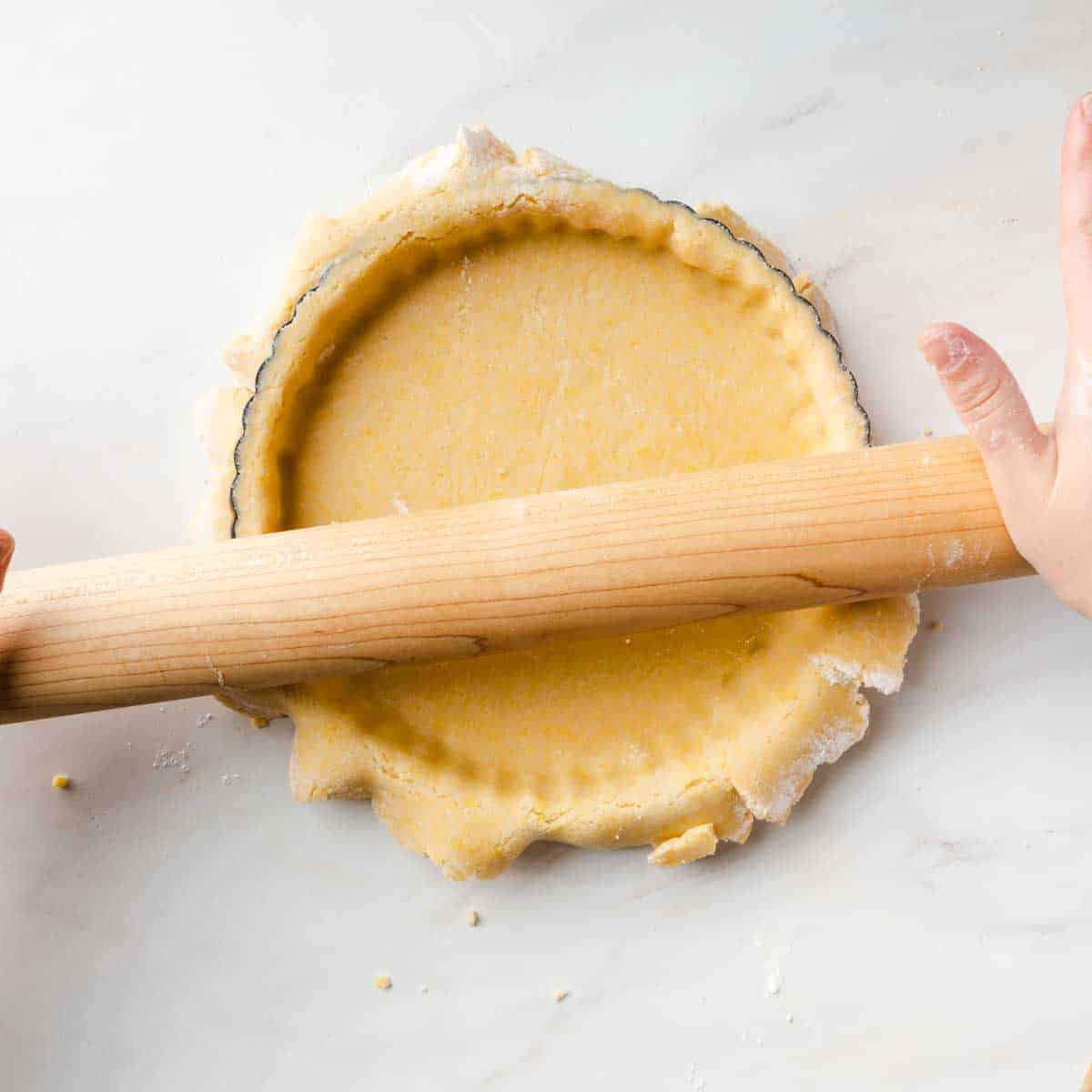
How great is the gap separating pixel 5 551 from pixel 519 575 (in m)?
0.65

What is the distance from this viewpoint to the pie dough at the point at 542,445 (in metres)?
1.51

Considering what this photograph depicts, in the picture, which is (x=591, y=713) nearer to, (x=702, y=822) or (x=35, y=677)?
(x=702, y=822)

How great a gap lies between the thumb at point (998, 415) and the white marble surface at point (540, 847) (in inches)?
16.8

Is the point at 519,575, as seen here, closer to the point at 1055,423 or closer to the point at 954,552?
the point at 954,552

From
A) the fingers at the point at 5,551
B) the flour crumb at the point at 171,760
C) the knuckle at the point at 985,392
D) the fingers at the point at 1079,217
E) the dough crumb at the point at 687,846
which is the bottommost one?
the dough crumb at the point at 687,846

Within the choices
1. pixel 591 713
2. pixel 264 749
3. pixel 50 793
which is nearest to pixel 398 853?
pixel 264 749

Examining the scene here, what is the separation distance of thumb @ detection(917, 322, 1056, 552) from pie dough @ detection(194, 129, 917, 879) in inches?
9.6

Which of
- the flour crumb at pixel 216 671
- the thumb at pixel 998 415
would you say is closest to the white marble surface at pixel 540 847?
the flour crumb at pixel 216 671

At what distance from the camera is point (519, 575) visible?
52.1 inches

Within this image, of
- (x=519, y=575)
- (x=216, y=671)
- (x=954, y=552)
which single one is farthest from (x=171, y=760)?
(x=954, y=552)

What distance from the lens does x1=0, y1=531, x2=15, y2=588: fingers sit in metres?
1.35

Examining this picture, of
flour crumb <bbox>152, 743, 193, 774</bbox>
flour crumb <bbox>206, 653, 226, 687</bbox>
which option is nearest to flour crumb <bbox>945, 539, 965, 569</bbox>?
flour crumb <bbox>206, 653, 226, 687</bbox>

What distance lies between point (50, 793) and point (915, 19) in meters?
1.86

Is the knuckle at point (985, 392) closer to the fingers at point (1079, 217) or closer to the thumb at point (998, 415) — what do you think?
the thumb at point (998, 415)
